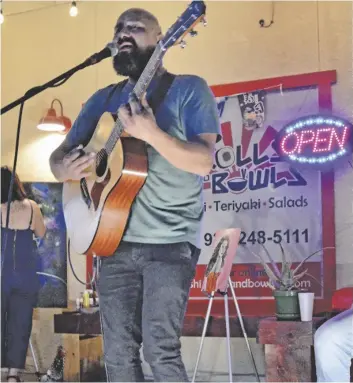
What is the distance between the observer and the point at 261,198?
4.00 meters

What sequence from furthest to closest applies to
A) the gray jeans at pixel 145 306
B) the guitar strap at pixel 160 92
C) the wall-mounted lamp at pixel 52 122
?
the wall-mounted lamp at pixel 52 122 → the guitar strap at pixel 160 92 → the gray jeans at pixel 145 306

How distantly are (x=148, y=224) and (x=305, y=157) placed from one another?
2.11 m

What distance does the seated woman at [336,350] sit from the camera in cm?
226

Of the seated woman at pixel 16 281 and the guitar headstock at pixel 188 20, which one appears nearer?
the guitar headstock at pixel 188 20

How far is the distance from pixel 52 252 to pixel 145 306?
2.93m

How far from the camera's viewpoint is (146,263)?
185cm

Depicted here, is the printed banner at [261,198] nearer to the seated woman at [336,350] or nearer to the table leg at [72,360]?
the table leg at [72,360]

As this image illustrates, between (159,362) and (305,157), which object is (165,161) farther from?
(305,157)

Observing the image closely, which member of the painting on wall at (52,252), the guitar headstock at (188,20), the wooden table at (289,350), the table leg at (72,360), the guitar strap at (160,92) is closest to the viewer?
the guitar headstock at (188,20)

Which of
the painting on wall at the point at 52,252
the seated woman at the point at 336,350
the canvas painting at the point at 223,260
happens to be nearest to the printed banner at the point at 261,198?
the canvas painting at the point at 223,260

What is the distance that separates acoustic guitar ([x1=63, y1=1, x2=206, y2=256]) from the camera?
1915mm

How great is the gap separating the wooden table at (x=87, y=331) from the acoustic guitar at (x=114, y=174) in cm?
157

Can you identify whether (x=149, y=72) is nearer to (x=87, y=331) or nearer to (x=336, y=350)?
(x=336, y=350)

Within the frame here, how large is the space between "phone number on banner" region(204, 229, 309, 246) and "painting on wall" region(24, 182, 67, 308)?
1385mm
